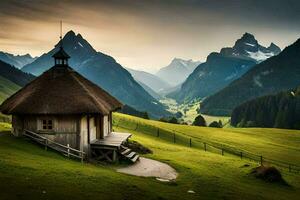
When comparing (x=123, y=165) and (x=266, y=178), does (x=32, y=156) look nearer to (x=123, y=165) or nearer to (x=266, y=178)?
(x=123, y=165)

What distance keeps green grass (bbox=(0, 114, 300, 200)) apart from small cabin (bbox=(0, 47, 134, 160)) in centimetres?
221

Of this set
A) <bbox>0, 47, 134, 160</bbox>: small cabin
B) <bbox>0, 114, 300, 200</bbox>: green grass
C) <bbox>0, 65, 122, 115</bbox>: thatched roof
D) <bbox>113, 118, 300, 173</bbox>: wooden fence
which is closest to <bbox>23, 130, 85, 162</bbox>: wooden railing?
<bbox>0, 47, 134, 160</bbox>: small cabin

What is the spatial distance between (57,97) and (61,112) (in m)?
2.20

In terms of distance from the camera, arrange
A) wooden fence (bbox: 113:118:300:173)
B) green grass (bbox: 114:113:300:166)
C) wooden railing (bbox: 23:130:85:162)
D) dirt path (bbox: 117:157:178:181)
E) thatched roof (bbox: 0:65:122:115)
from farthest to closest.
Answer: green grass (bbox: 114:113:300:166) < wooden fence (bbox: 113:118:300:173) < thatched roof (bbox: 0:65:122:115) < wooden railing (bbox: 23:130:85:162) < dirt path (bbox: 117:157:178:181)

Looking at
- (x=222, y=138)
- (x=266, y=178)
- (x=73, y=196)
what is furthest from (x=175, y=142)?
(x=73, y=196)

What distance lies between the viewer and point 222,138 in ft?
292

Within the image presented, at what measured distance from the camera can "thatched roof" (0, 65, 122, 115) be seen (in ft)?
125

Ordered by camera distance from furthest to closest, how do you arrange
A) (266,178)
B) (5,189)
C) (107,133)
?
(107,133) → (266,178) → (5,189)

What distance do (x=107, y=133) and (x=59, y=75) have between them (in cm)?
1015

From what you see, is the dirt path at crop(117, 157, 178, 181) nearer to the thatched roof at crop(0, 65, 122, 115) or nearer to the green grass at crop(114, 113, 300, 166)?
the thatched roof at crop(0, 65, 122, 115)

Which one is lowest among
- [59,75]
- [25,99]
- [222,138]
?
[222,138]

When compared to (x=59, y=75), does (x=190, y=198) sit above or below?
below

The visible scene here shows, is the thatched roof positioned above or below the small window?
above

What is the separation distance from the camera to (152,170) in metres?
37.9
